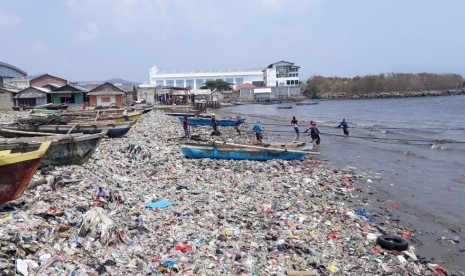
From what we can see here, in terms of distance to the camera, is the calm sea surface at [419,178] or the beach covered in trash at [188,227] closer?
the beach covered in trash at [188,227]

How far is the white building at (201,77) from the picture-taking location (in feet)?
388

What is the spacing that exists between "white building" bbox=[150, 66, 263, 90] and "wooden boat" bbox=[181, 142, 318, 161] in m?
101

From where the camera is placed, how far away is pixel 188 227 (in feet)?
29.2

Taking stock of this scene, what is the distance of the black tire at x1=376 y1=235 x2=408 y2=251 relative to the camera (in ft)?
29.6

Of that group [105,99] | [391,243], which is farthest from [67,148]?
[105,99]

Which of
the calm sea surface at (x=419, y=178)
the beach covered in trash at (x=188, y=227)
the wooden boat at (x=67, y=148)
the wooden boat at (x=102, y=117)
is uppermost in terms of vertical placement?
the wooden boat at (x=102, y=117)

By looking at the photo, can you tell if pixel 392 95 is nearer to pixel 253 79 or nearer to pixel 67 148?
pixel 253 79

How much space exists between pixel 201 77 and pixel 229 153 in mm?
102111

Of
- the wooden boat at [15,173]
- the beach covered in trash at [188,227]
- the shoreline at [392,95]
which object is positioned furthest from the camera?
the shoreline at [392,95]

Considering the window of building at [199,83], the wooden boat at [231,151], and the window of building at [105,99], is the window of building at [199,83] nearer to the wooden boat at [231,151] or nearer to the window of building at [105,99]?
the window of building at [105,99]

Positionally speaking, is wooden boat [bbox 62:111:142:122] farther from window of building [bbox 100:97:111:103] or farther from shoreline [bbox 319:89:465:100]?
shoreline [bbox 319:89:465:100]

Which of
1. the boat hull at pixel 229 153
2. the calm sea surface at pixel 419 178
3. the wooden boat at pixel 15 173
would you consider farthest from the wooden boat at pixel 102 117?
the wooden boat at pixel 15 173

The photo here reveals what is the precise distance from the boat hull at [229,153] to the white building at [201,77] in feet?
332

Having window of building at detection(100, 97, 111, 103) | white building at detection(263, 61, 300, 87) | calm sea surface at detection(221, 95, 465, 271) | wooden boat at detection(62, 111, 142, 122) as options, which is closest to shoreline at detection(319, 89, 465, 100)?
white building at detection(263, 61, 300, 87)
